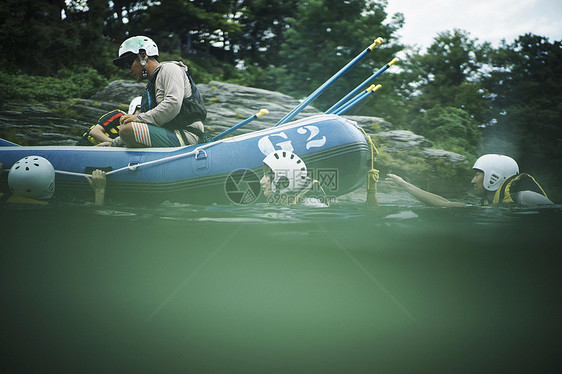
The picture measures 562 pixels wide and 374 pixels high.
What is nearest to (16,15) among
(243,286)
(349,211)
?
(349,211)

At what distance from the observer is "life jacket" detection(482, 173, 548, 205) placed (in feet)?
13.5

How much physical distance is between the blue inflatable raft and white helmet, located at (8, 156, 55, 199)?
0.56ft

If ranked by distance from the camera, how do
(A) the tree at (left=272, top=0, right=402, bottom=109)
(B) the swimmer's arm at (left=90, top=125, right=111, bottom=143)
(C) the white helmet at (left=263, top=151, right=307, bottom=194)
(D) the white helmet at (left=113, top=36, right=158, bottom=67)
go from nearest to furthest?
1. (C) the white helmet at (left=263, top=151, right=307, bottom=194)
2. (D) the white helmet at (left=113, top=36, right=158, bottom=67)
3. (B) the swimmer's arm at (left=90, top=125, right=111, bottom=143)
4. (A) the tree at (left=272, top=0, right=402, bottom=109)

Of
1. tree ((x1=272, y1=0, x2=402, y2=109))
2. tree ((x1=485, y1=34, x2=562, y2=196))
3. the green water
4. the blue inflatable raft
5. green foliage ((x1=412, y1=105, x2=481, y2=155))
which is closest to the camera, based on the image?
the green water

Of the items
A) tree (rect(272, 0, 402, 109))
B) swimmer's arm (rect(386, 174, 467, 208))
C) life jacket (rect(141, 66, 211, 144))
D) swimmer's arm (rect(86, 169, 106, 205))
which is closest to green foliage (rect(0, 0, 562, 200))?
tree (rect(272, 0, 402, 109))

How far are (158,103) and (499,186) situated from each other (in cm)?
323

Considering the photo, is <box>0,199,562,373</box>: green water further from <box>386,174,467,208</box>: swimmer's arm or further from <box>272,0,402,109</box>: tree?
<box>272,0,402,109</box>: tree

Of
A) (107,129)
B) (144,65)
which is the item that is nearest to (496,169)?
(144,65)

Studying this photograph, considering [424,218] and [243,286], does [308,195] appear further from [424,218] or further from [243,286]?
[243,286]

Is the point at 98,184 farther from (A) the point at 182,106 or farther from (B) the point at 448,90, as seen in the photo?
(B) the point at 448,90

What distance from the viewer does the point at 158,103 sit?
4520mm

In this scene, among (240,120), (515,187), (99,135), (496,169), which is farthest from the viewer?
(240,120)

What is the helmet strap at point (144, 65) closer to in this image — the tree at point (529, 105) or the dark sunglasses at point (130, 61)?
the dark sunglasses at point (130, 61)

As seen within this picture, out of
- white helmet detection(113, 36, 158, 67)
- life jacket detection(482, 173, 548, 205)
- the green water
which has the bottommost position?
the green water
